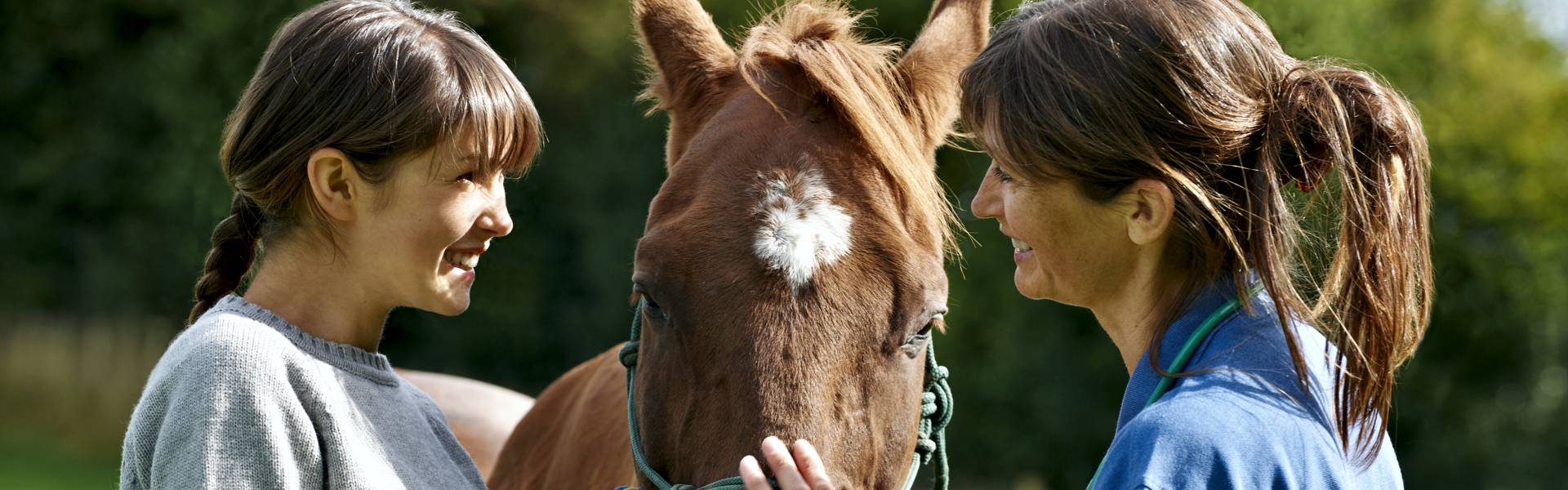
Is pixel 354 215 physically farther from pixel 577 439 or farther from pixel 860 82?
pixel 577 439

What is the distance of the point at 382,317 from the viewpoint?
205 cm

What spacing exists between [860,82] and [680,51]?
455 mm

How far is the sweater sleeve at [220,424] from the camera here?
161cm

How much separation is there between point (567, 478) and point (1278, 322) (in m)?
2.24

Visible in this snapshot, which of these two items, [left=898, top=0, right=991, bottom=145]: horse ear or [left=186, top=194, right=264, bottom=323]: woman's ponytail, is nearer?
[left=186, top=194, right=264, bottom=323]: woman's ponytail

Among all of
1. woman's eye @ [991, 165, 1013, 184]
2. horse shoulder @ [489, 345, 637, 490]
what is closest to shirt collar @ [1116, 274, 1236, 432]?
woman's eye @ [991, 165, 1013, 184]

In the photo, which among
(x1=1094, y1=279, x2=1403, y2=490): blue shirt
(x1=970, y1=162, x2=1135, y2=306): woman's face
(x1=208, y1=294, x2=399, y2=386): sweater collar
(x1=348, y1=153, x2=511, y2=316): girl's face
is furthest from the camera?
(x1=348, y1=153, x2=511, y2=316): girl's face

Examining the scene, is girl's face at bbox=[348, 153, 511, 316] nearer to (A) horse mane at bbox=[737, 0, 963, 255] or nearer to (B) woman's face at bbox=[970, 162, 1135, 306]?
(A) horse mane at bbox=[737, 0, 963, 255]

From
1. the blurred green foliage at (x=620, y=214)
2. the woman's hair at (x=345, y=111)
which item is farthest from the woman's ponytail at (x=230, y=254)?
the blurred green foliage at (x=620, y=214)

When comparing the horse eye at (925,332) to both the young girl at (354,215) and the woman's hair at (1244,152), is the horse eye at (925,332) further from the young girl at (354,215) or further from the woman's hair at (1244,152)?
the young girl at (354,215)

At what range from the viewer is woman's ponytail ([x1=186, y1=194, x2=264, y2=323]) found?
2035mm

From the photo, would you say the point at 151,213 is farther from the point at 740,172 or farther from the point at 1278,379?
the point at 1278,379

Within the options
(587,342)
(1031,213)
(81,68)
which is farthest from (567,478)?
(81,68)

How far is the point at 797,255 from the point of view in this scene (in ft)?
6.34
